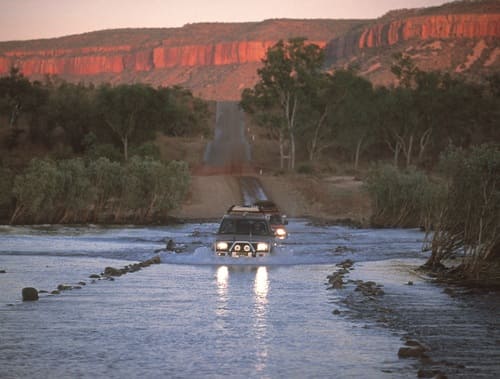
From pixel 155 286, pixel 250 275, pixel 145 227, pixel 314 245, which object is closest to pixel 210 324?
pixel 155 286

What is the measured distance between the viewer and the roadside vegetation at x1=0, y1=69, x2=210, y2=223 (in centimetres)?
5469

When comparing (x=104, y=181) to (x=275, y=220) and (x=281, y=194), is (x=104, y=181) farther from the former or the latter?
(x=281, y=194)

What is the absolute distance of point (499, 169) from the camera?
87.2ft

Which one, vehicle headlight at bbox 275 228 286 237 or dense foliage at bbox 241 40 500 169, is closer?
vehicle headlight at bbox 275 228 286 237

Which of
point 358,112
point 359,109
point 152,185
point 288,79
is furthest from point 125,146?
point 152,185

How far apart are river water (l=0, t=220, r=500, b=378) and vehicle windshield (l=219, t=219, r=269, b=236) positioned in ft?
2.93

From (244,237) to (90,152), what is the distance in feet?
188

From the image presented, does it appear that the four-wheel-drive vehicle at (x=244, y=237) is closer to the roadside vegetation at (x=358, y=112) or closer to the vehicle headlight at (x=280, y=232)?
the vehicle headlight at (x=280, y=232)

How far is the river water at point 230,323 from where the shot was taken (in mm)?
13969

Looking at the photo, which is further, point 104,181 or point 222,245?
point 104,181

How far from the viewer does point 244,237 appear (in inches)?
1211

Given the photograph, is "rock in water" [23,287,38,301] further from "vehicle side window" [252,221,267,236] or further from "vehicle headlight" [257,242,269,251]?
"vehicle side window" [252,221,267,236]

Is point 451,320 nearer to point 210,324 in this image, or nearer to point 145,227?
point 210,324

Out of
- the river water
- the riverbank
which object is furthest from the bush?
the river water
